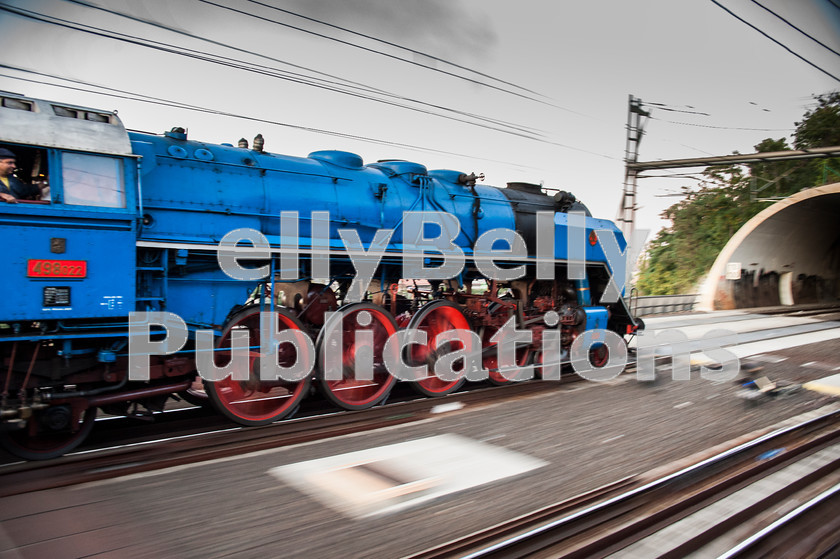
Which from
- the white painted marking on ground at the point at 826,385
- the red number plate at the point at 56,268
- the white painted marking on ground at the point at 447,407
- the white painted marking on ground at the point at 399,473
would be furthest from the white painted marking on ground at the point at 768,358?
the red number plate at the point at 56,268

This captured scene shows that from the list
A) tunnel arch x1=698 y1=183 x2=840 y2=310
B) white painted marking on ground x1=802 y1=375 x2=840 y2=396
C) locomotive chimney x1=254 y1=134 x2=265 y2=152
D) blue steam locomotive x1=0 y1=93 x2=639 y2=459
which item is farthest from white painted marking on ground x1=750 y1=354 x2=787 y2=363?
tunnel arch x1=698 y1=183 x2=840 y2=310

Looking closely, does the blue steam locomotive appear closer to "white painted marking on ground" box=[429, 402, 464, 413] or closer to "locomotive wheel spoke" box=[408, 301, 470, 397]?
"locomotive wheel spoke" box=[408, 301, 470, 397]

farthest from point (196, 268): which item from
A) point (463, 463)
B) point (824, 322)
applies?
point (824, 322)

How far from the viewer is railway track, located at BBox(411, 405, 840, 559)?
3352 millimetres

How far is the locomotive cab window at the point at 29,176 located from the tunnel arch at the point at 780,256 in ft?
81.3

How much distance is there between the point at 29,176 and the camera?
464cm

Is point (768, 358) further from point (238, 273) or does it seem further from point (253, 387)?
point (238, 273)

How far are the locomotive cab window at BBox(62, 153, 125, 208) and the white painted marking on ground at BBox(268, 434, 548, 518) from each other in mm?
2862

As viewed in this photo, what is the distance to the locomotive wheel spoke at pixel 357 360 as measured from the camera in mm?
6332

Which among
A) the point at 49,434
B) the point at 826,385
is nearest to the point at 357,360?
the point at 49,434

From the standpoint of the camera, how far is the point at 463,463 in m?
4.83

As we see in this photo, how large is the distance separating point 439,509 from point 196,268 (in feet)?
11.6

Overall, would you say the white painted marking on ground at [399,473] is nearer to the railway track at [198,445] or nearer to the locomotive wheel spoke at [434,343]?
the railway track at [198,445]

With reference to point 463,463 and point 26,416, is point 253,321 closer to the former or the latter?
point 26,416
